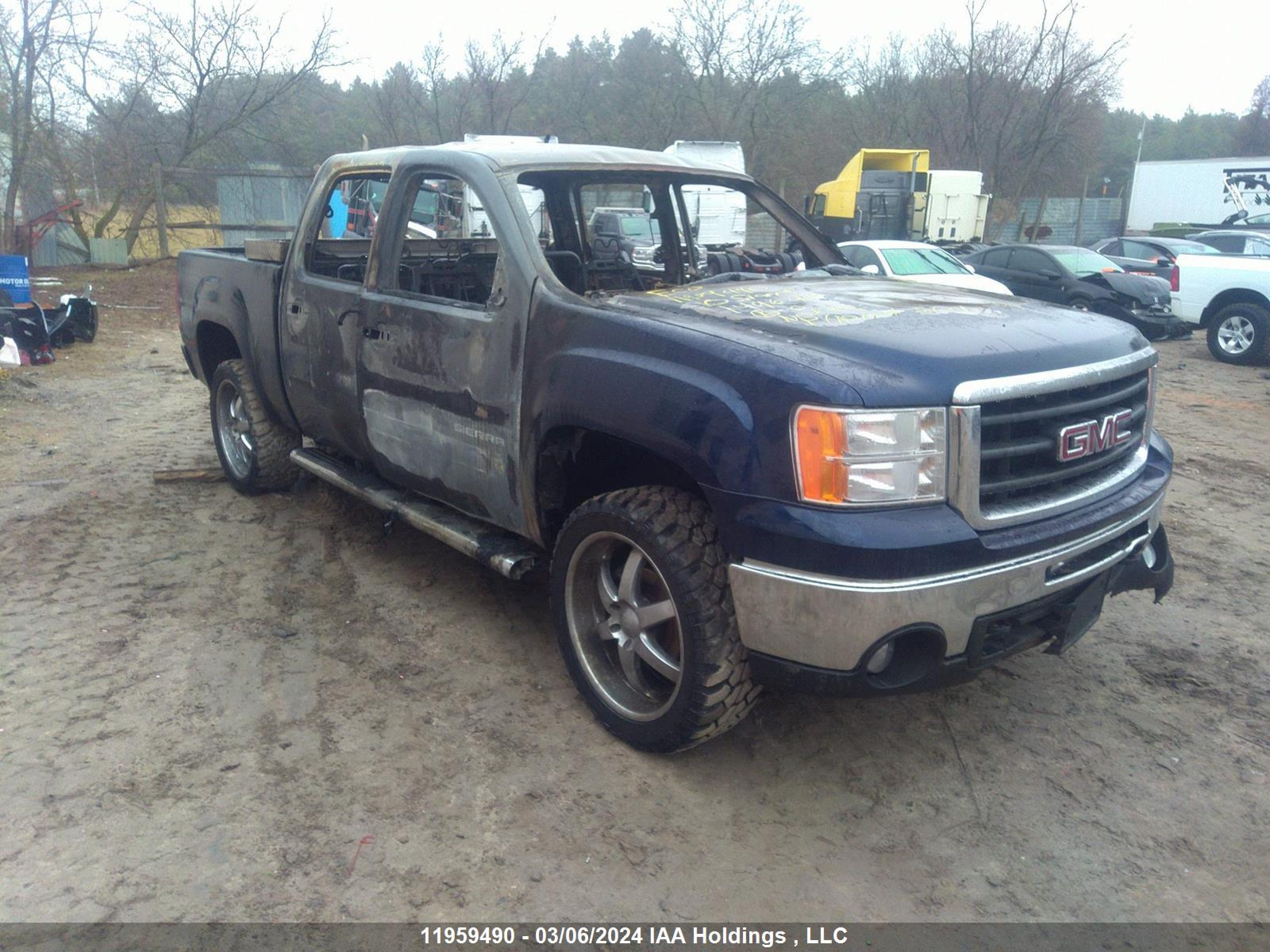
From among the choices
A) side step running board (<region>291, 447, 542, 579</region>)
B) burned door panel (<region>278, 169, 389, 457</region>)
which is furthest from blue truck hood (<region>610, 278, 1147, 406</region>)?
burned door panel (<region>278, 169, 389, 457</region>)

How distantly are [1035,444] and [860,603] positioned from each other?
28.9 inches

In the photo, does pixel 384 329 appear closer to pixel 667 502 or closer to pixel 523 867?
pixel 667 502

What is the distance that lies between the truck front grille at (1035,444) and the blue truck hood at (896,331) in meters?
0.10

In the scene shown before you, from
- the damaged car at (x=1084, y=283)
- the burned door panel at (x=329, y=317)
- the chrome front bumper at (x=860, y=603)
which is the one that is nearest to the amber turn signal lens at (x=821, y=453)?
the chrome front bumper at (x=860, y=603)

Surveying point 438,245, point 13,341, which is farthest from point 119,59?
point 438,245

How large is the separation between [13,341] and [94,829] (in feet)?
27.9

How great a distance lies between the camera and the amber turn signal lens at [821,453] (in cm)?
252

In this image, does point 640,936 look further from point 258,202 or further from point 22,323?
point 258,202

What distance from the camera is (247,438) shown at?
5676 mm

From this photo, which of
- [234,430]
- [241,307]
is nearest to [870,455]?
[241,307]

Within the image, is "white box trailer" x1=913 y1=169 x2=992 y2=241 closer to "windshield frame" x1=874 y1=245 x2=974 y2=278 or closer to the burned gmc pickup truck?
"windshield frame" x1=874 y1=245 x2=974 y2=278

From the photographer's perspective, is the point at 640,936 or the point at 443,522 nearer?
the point at 640,936

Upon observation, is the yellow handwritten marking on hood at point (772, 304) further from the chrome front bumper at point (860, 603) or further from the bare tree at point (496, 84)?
the bare tree at point (496, 84)

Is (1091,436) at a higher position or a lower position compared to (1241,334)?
higher
